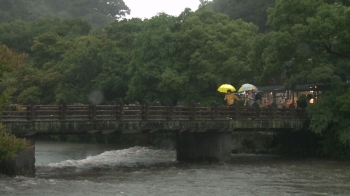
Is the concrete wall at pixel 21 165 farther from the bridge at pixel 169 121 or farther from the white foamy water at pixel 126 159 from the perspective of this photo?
the white foamy water at pixel 126 159

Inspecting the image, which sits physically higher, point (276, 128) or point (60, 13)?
point (60, 13)

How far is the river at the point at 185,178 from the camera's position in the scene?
86.4ft

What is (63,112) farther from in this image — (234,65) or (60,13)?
(60,13)

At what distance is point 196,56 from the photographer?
5191cm

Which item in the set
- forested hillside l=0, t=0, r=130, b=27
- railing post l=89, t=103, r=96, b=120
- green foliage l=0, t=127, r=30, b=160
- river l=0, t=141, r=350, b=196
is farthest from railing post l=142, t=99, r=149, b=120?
forested hillside l=0, t=0, r=130, b=27

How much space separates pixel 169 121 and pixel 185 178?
18.9 feet

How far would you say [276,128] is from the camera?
40375mm

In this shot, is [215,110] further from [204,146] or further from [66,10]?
[66,10]

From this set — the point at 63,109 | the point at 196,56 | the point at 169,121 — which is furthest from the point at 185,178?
the point at 196,56

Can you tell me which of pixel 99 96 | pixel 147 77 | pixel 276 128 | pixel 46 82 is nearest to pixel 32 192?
pixel 276 128

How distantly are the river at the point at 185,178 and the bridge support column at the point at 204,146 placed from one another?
2.61 feet

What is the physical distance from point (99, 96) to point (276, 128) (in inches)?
1169

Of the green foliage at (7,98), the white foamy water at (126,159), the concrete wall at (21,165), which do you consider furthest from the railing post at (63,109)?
the green foliage at (7,98)

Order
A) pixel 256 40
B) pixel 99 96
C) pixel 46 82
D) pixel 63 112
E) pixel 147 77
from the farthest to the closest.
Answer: pixel 46 82 → pixel 99 96 → pixel 147 77 → pixel 256 40 → pixel 63 112
